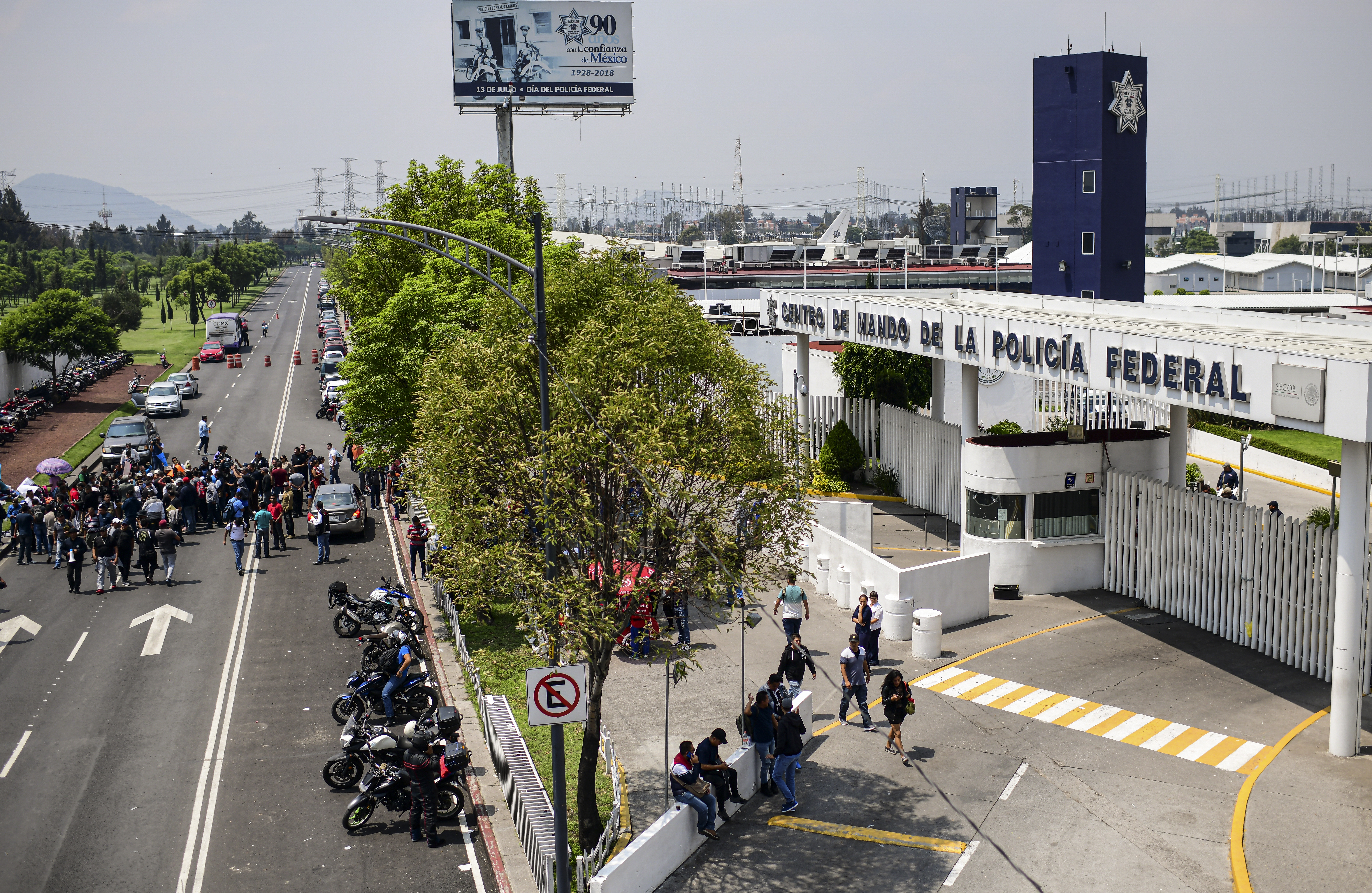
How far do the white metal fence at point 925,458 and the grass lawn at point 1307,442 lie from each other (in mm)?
16032

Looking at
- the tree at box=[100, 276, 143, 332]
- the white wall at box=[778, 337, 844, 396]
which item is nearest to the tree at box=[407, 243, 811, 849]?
the white wall at box=[778, 337, 844, 396]

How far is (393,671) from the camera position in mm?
19172

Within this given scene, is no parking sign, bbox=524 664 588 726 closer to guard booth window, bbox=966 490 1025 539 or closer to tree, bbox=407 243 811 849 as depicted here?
tree, bbox=407 243 811 849

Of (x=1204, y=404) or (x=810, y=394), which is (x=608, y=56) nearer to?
(x=810, y=394)

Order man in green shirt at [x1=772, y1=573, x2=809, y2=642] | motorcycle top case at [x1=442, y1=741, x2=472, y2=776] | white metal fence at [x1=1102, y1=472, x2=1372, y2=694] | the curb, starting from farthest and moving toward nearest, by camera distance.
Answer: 1. man in green shirt at [x1=772, y1=573, x2=809, y2=642]
2. white metal fence at [x1=1102, y1=472, x2=1372, y2=694]
3. motorcycle top case at [x1=442, y1=741, x2=472, y2=776]
4. the curb

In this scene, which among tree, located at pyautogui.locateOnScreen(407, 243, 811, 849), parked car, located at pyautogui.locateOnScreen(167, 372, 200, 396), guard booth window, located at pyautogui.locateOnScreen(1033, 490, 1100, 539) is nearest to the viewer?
tree, located at pyautogui.locateOnScreen(407, 243, 811, 849)

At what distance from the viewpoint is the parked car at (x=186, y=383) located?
6412cm

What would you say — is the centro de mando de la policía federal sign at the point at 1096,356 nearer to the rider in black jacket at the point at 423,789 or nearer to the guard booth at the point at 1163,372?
the guard booth at the point at 1163,372

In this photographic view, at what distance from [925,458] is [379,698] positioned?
61.2ft

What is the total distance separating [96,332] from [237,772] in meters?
54.9

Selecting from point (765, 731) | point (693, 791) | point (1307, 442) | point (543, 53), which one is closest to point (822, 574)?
point (765, 731)

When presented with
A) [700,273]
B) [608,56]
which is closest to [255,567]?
[608,56]

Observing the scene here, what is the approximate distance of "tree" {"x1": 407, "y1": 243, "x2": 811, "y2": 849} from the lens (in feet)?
44.9

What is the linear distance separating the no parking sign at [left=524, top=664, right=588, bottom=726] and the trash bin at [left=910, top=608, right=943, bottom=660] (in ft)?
32.4
